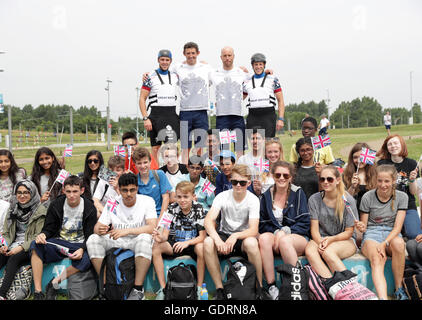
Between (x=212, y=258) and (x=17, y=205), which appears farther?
(x=17, y=205)

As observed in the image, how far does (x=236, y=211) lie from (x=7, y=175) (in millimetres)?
3590

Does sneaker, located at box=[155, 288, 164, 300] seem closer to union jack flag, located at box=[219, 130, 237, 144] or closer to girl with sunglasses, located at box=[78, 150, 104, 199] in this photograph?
girl with sunglasses, located at box=[78, 150, 104, 199]

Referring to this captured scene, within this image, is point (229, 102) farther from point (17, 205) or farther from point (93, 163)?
point (17, 205)

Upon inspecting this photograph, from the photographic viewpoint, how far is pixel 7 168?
18.4ft

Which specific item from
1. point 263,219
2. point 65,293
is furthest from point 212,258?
point 65,293

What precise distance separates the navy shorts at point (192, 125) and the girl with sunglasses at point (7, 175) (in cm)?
288

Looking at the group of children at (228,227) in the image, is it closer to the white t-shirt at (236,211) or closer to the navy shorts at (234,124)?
the white t-shirt at (236,211)

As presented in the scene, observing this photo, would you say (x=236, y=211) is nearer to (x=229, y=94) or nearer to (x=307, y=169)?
(x=307, y=169)

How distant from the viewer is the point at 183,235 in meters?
4.70

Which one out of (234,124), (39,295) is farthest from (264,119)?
(39,295)

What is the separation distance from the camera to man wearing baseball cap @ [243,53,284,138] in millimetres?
6922

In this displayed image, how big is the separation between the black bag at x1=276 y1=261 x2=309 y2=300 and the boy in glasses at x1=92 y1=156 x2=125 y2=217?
2.68m
